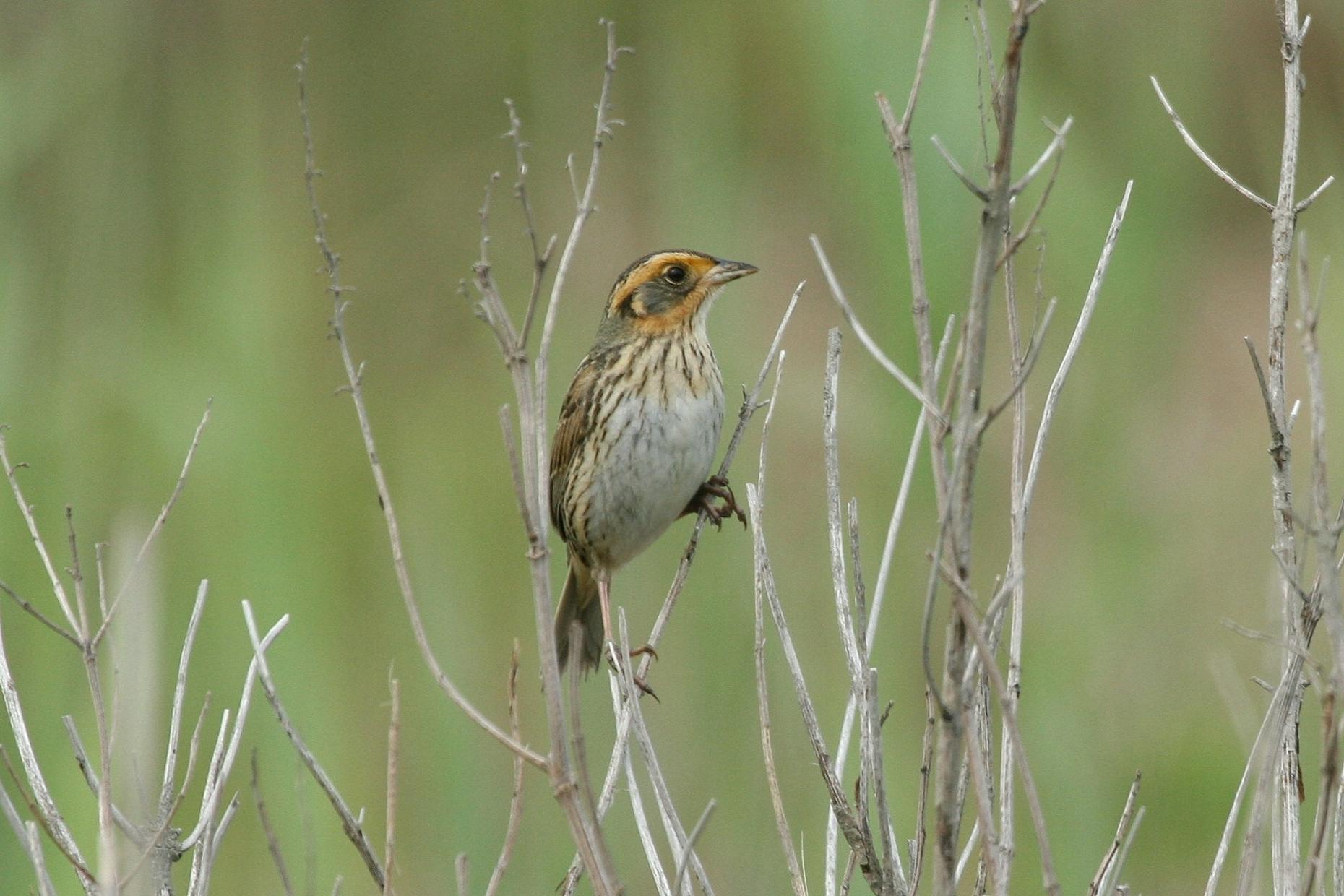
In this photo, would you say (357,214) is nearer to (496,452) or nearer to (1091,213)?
(496,452)

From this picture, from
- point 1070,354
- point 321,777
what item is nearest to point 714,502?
point 1070,354

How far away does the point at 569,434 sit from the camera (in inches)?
145

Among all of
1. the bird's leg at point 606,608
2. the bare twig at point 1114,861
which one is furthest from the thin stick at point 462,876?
the bare twig at point 1114,861

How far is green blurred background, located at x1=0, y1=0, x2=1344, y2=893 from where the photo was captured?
10.5 ft

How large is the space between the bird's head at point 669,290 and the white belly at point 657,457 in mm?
169

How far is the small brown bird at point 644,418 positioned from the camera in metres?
3.50

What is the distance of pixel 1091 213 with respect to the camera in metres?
3.15

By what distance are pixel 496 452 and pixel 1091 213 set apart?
1987 millimetres

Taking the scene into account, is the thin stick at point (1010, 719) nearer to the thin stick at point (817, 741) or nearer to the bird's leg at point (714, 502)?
the thin stick at point (817, 741)

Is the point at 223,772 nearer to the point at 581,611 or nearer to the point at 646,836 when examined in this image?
the point at 646,836

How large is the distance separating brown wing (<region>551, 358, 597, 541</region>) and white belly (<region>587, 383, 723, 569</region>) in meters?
0.09

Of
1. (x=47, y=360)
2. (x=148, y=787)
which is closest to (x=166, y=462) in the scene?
(x=47, y=360)

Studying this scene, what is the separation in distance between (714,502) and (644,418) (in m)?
0.27

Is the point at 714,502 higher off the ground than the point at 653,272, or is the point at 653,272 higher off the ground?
the point at 653,272
